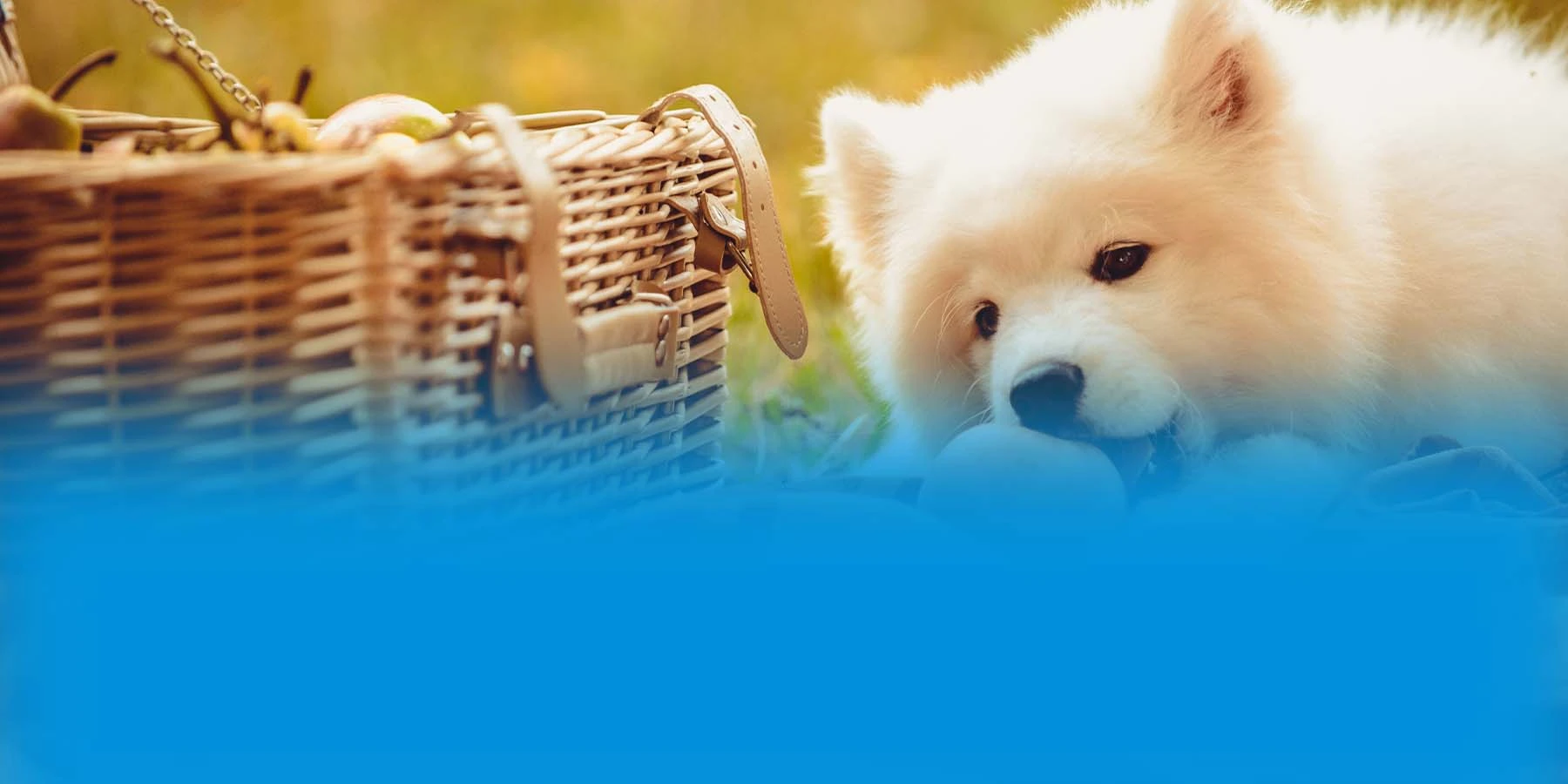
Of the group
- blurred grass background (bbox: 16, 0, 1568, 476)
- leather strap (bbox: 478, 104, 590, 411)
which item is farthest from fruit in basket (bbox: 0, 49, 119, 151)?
blurred grass background (bbox: 16, 0, 1568, 476)

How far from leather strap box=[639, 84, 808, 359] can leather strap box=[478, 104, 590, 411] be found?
1.25 feet

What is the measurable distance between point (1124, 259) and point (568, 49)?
13.9 ft

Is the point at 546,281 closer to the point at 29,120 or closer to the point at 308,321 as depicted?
the point at 308,321

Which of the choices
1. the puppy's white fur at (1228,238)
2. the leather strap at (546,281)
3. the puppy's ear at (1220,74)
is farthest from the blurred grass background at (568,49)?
the leather strap at (546,281)

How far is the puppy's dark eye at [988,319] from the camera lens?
221cm

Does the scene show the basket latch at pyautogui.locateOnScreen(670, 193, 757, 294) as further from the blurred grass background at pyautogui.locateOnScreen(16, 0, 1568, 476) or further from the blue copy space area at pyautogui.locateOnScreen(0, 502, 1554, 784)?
the blurred grass background at pyautogui.locateOnScreen(16, 0, 1568, 476)

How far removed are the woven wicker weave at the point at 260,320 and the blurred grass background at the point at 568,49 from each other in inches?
111

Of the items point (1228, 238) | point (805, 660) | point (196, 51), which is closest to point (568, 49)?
point (196, 51)

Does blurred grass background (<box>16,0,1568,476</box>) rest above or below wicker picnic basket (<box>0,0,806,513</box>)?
above

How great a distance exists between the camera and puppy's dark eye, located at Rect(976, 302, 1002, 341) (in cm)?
221

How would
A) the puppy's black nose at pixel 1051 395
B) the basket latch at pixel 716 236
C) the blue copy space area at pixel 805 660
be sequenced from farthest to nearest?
the basket latch at pixel 716 236 → the puppy's black nose at pixel 1051 395 → the blue copy space area at pixel 805 660

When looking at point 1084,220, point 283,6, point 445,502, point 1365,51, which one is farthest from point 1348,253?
point 283,6

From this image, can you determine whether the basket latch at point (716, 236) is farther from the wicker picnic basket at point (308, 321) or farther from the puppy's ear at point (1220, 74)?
the puppy's ear at point (1220, 74)
